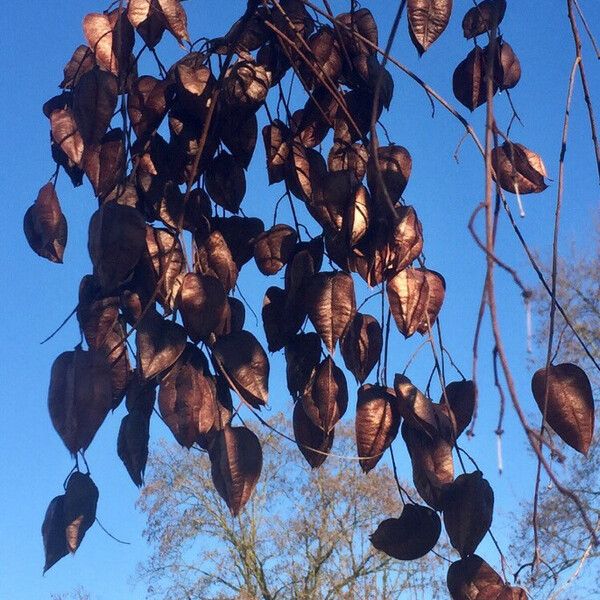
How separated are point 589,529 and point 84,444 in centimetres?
38

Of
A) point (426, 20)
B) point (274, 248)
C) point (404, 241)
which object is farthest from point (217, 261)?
point (426, 20)

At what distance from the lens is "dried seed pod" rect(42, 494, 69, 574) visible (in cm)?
86

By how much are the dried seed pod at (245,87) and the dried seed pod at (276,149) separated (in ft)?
0.21

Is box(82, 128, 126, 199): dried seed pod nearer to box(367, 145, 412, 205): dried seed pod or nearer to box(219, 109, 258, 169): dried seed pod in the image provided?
box(219, 109, 258, 169): dried seed pod

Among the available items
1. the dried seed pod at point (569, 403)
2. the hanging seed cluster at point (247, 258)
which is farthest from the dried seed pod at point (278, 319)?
the dried seed pod at point (569, 403)

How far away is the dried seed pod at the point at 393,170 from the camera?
0.86m

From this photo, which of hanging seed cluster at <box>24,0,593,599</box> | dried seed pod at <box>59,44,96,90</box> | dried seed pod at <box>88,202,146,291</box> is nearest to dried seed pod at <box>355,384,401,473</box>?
hanging seed cluster at <box>24,0,593,599</box>

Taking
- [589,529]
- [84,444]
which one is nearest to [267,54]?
[84,444]

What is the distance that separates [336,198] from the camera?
857mm

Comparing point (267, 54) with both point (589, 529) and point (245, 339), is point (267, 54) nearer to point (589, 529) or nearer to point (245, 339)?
point (245, 339)

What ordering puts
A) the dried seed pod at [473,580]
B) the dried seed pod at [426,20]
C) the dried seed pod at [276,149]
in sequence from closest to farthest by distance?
the dried seed pod at [473,580]
the dried seed pod at [426,20]
the dried seed pod at [276,149]

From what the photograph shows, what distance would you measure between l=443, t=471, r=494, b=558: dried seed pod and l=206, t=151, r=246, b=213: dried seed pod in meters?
0.34

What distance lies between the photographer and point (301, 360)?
0.88m

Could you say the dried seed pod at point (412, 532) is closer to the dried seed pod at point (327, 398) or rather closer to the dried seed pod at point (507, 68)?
the dried seed pod at point (327, 398)
